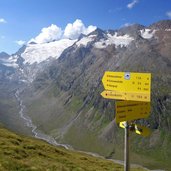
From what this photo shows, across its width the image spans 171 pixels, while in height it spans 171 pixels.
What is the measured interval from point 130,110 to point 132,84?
5.09 ft

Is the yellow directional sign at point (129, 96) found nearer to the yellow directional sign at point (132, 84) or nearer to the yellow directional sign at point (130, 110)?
the yellow directional sign at point (132, 84)

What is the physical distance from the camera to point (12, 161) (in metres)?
33.4

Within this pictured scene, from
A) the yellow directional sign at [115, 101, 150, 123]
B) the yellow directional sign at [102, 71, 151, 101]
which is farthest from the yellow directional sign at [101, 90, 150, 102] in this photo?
the yellow directional sign at [115, 101, 150, 123]

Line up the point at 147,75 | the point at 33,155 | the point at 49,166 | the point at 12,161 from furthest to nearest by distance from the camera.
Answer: the point at 33,155 < the point at 49,166 < the point at 12,161 < the point at 147,75

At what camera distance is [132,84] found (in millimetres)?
21672

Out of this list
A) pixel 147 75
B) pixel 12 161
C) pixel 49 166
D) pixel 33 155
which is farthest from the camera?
pixel 33 155

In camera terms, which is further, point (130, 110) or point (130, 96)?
point (130, 96)

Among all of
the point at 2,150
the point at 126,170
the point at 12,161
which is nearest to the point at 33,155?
the point at 2,150

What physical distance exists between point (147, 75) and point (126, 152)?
15.9 ft

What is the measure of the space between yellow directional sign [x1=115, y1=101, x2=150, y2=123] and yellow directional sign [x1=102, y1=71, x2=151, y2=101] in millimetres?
467

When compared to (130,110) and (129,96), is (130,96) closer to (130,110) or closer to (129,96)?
(129,96)

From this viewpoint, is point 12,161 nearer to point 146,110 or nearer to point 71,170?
point 71,170

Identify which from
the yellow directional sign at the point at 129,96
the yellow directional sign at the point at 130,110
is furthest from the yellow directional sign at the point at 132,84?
the yellow directional sign at the point at 130,110

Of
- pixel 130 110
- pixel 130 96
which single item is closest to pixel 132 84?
pixel 130 96
